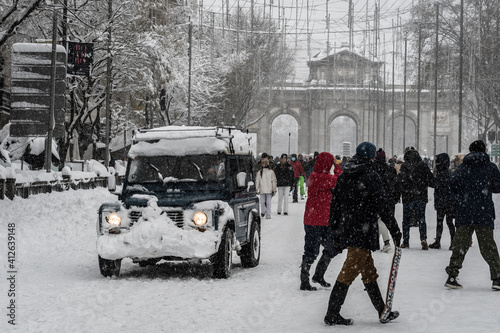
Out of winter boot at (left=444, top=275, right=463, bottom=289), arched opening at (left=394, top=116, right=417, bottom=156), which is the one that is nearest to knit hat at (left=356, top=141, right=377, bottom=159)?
winter boot at (left=444, top=275, right=463, bottom=289)

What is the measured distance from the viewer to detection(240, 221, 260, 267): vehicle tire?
531 inches

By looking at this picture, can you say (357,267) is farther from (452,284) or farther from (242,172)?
(242,172)

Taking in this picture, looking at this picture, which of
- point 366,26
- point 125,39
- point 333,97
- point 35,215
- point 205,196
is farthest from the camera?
point 333,97

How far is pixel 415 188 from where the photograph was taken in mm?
16188

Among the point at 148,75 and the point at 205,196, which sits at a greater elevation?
the point at 148,75

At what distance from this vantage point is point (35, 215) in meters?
19.2

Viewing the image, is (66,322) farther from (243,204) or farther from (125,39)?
(125,39)

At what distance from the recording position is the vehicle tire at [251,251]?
531 inches

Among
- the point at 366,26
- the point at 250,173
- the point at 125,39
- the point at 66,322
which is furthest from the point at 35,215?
the point at 366,26

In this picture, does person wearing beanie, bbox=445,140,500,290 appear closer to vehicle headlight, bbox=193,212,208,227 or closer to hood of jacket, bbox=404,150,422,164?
vehicle headlight, bbox=193,212,208,227

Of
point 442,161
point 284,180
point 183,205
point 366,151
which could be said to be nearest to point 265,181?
point 284,180

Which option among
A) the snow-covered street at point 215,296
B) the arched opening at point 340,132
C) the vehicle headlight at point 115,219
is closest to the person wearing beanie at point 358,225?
the snow-covered street at point 215,296

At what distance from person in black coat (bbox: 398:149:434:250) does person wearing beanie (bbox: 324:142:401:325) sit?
7.89m

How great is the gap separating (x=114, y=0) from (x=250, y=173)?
26.4 metres
